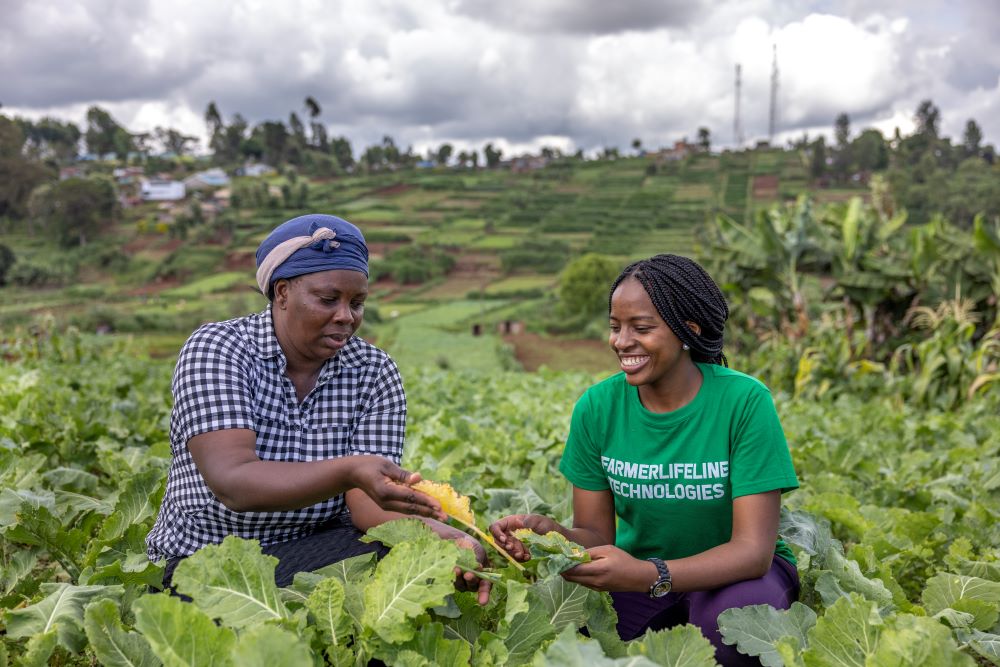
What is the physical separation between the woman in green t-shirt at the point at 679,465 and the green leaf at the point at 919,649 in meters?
0.53

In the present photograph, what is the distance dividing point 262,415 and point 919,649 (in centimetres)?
168

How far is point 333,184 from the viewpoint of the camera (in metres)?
76.8

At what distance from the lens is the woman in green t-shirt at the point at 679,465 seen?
1.94 m

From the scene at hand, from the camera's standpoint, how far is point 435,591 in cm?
156

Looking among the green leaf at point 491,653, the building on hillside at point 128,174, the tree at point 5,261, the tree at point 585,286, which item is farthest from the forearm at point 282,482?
the building on hillside at point 128,174

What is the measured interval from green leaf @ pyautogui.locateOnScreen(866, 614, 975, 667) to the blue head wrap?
5.13ft

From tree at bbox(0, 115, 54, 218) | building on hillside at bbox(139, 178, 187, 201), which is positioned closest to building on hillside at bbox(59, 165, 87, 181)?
building on hillside at bbox(139, 178, 187, 201)

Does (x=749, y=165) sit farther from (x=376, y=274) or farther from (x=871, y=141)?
(x=376, y=274)

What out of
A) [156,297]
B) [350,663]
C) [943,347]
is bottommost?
[156,297]

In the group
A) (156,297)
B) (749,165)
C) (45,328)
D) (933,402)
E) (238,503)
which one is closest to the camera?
(238,503)

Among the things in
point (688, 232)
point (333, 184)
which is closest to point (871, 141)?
point (688, 232)

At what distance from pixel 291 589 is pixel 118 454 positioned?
6.54 feet

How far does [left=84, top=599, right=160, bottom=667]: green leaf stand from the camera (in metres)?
1.46

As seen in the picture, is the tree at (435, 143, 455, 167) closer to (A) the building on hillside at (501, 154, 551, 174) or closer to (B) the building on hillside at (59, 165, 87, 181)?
(A) the building on hillside at (501, 154, 551, 174)
